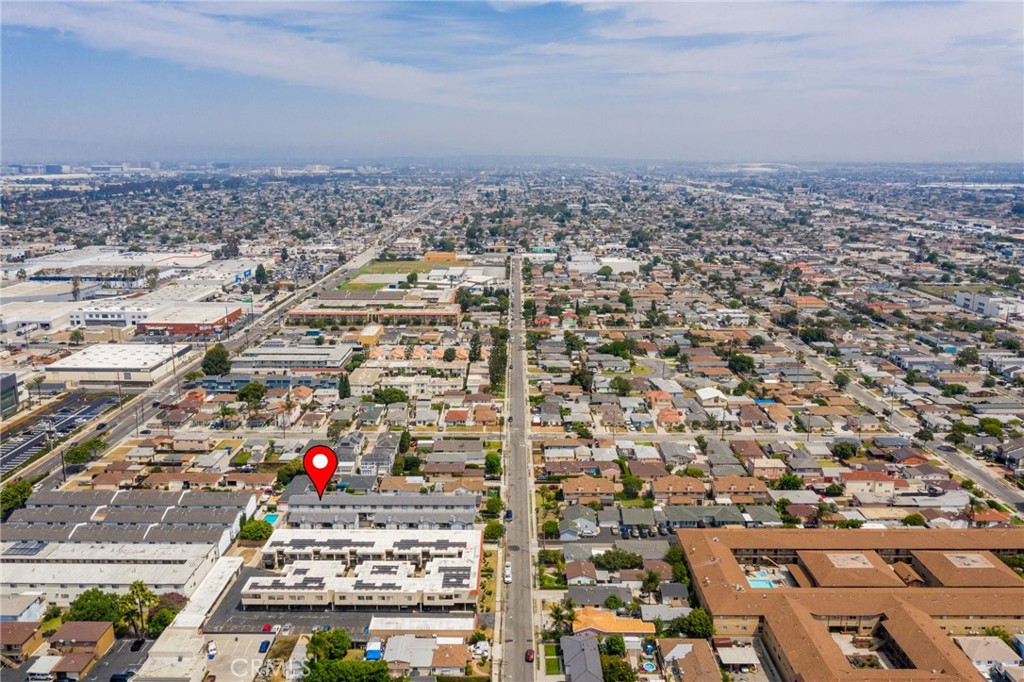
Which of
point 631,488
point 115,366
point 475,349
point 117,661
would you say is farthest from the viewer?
point 475,349

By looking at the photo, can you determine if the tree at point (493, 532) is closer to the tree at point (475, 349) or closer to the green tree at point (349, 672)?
the green tree at point (349, 672)

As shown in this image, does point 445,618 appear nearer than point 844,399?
Yes

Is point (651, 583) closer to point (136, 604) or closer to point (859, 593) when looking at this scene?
point (859, 593)

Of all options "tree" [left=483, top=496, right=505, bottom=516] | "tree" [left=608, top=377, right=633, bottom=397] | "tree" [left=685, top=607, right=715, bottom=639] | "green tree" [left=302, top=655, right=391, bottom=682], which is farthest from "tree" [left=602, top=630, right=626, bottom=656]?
"tree" [left=608, top=377, right=633, bottom=397]

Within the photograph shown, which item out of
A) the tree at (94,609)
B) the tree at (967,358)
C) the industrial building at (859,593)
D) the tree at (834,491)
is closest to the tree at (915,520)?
the industrial building at (859,593)

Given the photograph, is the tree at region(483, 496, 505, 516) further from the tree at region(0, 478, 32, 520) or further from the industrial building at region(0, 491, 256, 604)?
the tree at region(0, 478, 32, 520)

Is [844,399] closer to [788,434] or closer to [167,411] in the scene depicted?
[788,434]

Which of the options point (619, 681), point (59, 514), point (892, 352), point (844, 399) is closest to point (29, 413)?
point (59, 514)

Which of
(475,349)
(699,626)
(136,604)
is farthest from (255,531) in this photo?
(475,349)
